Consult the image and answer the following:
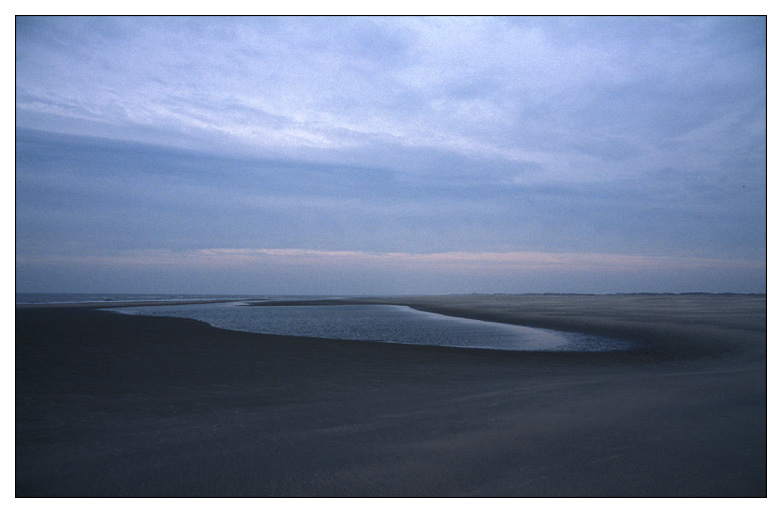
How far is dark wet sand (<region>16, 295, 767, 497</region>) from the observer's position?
525cm

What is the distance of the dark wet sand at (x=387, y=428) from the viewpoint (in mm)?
5250

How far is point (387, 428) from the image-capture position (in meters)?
7.07

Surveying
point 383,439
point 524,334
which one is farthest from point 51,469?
point 524,334

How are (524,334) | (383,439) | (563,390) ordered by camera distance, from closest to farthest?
(383,439) → (563,390) → (524,334)
